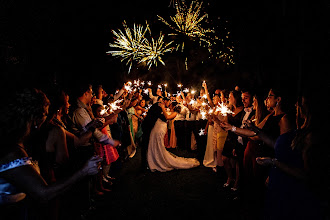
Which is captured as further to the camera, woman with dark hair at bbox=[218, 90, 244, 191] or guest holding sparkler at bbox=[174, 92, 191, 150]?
guest holding sparkler at bbox=[174, 92, 191, 150]

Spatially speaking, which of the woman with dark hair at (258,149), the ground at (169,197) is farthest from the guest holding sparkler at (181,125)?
the woman with dark hair at (258,149)

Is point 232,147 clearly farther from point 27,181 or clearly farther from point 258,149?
point 27,181

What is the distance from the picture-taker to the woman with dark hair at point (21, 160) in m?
1.88

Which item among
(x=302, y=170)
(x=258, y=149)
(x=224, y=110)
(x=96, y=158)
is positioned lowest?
(x=258, y=149)

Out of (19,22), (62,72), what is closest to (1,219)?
(19,22)

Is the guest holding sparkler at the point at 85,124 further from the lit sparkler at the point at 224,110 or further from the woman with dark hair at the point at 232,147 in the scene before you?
the woman with dark hair at the point at 232,147

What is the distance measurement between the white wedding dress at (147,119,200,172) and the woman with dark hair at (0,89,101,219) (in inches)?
190

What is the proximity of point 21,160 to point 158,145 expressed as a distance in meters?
5.29

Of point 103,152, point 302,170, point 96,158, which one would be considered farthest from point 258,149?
point 103,152

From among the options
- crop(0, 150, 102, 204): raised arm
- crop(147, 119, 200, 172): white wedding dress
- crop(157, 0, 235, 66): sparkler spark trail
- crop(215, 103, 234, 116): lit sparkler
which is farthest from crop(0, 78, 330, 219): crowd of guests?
crop(157, 0, 235, 66): sparkler spark trail

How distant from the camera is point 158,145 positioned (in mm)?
7047

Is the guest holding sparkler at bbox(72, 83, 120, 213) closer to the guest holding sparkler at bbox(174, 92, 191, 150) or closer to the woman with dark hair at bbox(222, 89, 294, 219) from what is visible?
the woman with dark hair at bbox(222, 89, 294, 219)

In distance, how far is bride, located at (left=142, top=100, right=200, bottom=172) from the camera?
6.99 metres

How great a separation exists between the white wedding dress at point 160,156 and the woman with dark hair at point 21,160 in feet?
15.9
